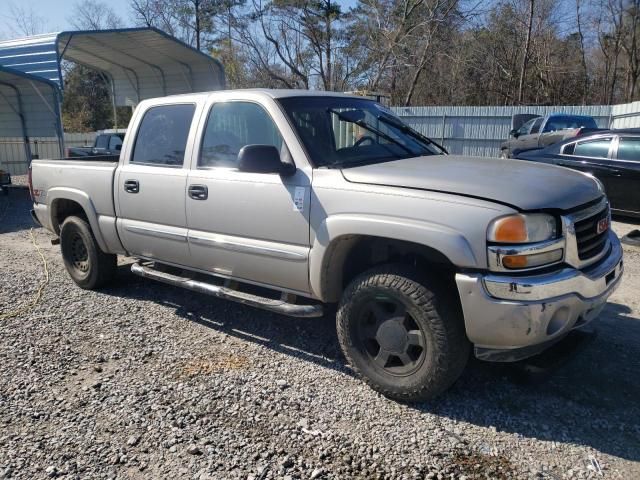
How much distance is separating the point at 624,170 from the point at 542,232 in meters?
6.80

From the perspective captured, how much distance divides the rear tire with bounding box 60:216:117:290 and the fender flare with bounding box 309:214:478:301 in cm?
291

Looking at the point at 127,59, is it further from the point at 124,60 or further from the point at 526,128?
the point at 526,128

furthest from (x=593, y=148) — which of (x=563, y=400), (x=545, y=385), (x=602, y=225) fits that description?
(x=563, y=400)

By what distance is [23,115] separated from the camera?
1912 centimetres

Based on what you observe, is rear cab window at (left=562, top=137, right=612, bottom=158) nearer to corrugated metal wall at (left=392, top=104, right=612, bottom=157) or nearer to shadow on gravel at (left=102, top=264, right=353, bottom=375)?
shadow on gravel at (left=102, top=264, right=353, bottom=375)

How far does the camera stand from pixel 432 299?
10.1 ft

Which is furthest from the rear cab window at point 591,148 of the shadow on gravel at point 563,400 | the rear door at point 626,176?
the shadow on gravel at point 563,400

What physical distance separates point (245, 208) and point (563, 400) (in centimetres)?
253

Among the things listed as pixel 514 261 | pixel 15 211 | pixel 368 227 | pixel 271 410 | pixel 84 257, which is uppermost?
pixel 368 227

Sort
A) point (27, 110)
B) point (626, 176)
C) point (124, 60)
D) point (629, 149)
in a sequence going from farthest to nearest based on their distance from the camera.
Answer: point (124, 60)
point (27, 110)
point (629, 149)
point (626, 176)

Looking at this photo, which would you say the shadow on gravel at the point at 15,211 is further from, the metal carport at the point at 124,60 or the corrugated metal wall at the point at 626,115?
the corrugated metal wall at the point at 626,115

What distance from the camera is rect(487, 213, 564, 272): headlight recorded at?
2791 mm

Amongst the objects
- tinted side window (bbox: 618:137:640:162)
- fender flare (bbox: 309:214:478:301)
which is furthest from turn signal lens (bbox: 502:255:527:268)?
tinted side window (bbox: 618:137:640:162)

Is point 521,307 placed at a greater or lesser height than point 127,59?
lesser
